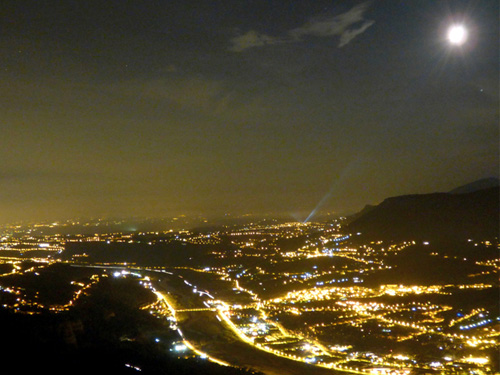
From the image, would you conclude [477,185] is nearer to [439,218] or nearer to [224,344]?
[439,218]

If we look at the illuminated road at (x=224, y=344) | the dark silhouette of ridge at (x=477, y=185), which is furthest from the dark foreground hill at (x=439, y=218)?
the dark silhouette of ridge at (x=477, y=185)

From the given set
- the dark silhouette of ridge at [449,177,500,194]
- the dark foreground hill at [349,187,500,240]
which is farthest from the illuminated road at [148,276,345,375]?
the dark silhouette of ridge at [449,177,500,194]

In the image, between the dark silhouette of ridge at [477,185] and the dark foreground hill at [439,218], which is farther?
the dark silhouette of ridge at [477,185]

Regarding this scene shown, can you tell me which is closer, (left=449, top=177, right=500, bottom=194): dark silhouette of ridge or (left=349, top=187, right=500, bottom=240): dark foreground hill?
(left=349, top=187, right=500, bottom=240): dark foreground hill

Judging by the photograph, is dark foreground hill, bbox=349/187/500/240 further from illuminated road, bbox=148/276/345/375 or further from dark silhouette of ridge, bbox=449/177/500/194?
dark silhouette of ridge, bbox=449/177/500/194

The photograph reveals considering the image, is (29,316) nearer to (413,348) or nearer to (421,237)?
(413,348)

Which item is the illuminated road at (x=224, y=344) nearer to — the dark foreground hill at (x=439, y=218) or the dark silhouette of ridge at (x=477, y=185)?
the dark foreground hill at (x=439, y=218)

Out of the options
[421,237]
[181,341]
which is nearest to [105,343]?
[181,341]

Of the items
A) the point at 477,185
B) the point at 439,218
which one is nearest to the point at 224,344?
the point at 439,218
